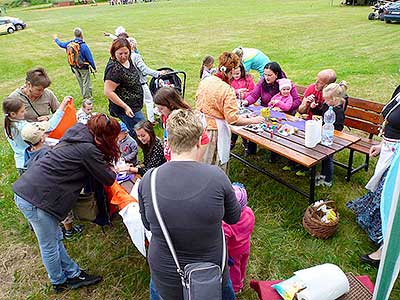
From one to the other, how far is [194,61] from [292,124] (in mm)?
7769

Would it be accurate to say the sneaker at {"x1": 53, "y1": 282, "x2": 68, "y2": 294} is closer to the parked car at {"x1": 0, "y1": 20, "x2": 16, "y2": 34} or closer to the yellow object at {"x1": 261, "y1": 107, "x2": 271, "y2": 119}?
the yellow object at {"x1": 261, "y1": 107, "x2": 271, "y2": 119}


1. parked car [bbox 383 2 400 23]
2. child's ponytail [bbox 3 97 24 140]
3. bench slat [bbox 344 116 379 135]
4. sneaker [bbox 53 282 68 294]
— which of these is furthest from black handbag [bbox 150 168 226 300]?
parked car [bbox 383 2 400 23]

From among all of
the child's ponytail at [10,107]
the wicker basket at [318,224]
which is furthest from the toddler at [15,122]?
the wicker basket at [318,224]

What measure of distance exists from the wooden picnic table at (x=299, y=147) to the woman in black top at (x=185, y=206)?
1.81 meters

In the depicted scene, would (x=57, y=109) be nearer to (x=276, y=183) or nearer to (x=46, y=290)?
(x=46, y=290)

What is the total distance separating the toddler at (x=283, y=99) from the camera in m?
4.69

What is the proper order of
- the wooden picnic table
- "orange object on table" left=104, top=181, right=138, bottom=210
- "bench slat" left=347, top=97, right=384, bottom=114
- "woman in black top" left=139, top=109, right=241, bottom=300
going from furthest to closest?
"bench slat" left=347, top=97, right=384, bottom=114 < the wooden picnic table < "orange object on table" left=104, top=181, right=138, bottom=210 < "woman in black top" left=139, top=109, right=241, bottom=300

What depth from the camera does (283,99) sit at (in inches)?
188

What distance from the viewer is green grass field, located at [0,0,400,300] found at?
3359 mm

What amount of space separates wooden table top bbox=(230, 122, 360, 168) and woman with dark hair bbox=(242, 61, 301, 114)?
0.83 m

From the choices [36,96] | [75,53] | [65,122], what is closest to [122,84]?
[65,122]

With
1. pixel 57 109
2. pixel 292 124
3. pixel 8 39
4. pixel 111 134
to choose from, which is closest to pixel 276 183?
pixel 292 124

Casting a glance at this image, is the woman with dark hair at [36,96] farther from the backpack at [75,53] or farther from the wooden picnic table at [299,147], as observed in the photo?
the backpack at [75,53]

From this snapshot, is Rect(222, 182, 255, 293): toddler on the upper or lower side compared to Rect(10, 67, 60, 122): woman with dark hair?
lower
